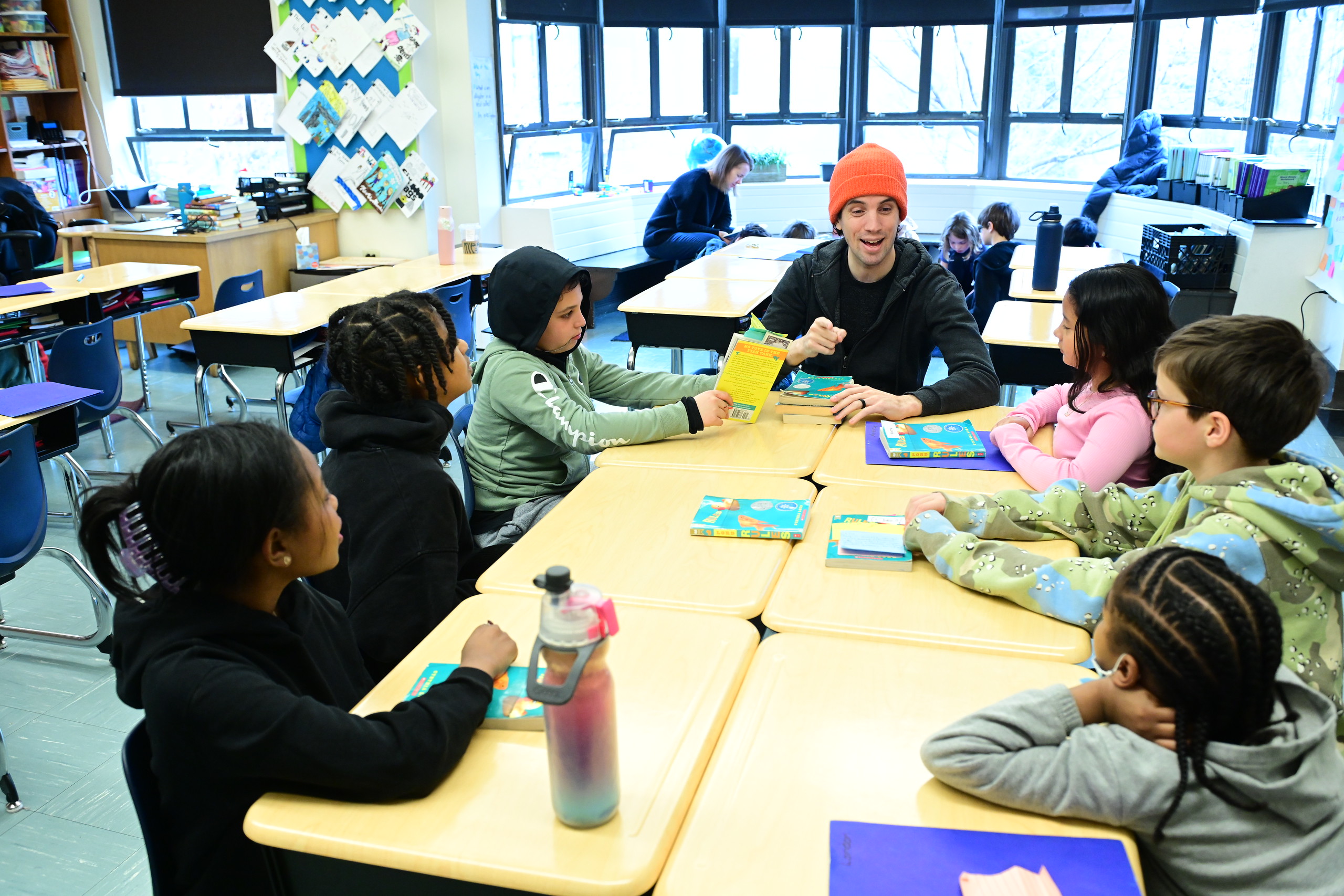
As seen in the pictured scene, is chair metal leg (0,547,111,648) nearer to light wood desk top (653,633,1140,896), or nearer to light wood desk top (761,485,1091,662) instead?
light wood desk top (761,485,1091,662)

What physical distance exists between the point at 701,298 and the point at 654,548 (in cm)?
259

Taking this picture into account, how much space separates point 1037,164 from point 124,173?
689 centimetres

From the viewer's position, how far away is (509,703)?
122 cm

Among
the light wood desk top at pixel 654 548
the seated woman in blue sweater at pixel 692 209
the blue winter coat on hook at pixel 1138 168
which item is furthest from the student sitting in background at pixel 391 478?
the blue winter coat on hook at pixel 1138 168

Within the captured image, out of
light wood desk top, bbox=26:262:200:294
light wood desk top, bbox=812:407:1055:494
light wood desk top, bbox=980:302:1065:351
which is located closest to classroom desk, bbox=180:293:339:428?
light wood desk top, bbox=26:262:200:294

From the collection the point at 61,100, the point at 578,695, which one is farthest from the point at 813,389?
the point at 61,100

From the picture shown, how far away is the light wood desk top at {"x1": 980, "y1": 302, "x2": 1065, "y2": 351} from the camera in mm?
3322

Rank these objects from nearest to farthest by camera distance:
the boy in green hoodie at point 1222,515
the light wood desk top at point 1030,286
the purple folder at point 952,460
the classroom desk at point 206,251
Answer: the boy in green hoodie at point 1222,515
the purple folder at point 952,460
the light wood desk top at point 1030,286
the classroom desk at point 206,251

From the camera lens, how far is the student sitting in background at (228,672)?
1.05m

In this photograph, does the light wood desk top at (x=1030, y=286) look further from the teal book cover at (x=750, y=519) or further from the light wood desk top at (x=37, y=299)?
the light wood desk top at (x=37, y=299)

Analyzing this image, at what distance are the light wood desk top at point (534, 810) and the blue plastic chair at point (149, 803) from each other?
158 millimetres

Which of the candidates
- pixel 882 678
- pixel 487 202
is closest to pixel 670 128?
pixel 487 202

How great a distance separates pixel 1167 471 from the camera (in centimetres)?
204

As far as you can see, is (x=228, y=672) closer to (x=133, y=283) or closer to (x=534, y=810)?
(x=534, y=810)
